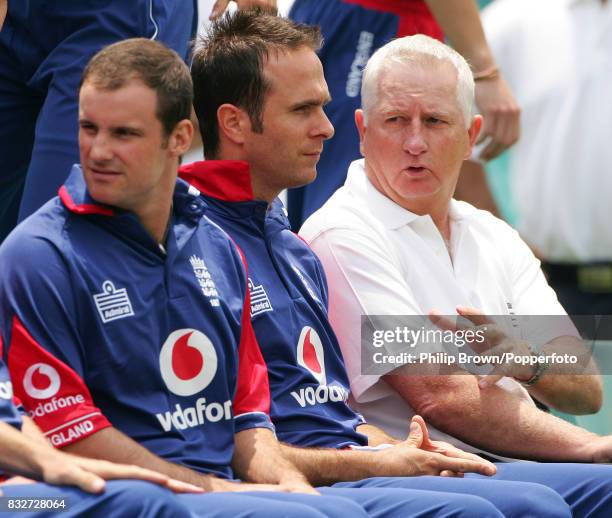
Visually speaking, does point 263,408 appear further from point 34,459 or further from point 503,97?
point 503,97

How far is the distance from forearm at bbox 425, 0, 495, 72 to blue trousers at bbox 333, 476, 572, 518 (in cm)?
177

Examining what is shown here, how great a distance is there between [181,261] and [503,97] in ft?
6.47

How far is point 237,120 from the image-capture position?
4.58 m

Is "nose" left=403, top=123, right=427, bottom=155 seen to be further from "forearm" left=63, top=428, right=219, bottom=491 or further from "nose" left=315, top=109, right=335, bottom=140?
"forearm" left=63, top=428, right=219, bottom=491

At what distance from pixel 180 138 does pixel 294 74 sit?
749 mm

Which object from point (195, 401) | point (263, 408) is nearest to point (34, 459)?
point (195, 401)

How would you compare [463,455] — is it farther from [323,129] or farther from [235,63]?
[235,63]

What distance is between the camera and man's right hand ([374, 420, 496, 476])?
4246 millimetres

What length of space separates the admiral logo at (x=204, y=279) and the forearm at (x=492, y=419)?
806 mm

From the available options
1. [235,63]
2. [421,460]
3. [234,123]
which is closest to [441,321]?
[421,460]

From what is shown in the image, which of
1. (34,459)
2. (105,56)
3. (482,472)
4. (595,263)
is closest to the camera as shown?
(34,459)

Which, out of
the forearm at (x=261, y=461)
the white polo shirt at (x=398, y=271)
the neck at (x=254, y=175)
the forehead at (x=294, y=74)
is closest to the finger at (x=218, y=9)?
the forehead at (x=294, y=74)

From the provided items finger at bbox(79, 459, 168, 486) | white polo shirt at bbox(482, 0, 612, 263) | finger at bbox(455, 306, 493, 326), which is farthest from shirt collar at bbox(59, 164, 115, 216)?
white polo shirt at bbox(482, 0, 612, 263)

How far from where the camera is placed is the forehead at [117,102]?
3779 millimetres
